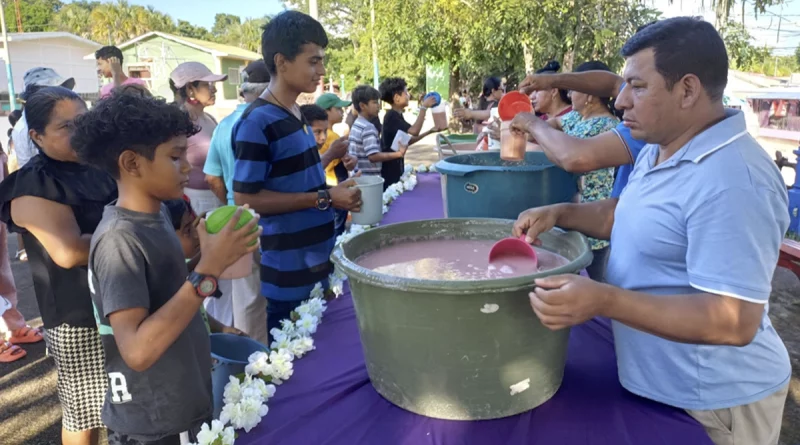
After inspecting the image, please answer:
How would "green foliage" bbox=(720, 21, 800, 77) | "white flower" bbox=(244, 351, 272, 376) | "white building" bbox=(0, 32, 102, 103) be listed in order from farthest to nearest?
"white building" bbox=(0, 32, 102, 103), "green foliage" bbox=(720, 21, 800, 77), "white flower" bbox=(244, 351, 272, 376)

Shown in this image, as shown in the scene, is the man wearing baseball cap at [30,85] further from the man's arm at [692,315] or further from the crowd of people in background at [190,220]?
the man's arm at [692,315]

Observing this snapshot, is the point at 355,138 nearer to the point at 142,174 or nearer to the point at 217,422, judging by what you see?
the point at 142,174

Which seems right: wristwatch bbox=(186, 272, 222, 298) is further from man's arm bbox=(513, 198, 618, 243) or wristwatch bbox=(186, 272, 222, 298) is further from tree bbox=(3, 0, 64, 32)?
tree bbox=(3, 0, 64, 32)

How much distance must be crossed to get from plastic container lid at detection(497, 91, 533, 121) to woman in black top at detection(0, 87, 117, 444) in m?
1.52

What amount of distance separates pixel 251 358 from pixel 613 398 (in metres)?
0.97

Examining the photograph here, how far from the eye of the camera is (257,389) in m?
1.35

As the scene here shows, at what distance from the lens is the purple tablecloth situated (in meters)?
1.18

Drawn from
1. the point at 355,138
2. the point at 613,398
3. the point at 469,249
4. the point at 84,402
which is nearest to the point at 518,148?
the point at 469,249

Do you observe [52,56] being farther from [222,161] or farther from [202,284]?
[202,284]

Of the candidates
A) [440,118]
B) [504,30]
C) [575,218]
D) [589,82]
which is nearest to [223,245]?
[575,218]

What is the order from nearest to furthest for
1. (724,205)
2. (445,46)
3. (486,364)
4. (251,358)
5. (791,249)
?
(724,205)
(486,364)
(251,358)
(791,249)
(445,46)

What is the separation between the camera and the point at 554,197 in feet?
6.68

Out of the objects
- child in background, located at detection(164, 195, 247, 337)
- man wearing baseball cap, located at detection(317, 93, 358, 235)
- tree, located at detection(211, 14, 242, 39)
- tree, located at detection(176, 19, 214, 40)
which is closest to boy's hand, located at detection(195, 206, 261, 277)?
child in background, located at detection(164, 195, 247, 337)

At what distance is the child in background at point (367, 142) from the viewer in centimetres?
459
